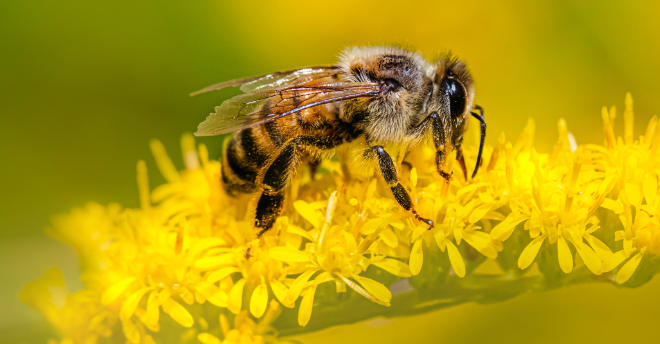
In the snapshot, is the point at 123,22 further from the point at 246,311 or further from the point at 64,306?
the point at 246,311

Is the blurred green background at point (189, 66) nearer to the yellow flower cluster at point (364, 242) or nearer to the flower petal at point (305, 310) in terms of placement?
the yellow flower cluster at point (364, 242)

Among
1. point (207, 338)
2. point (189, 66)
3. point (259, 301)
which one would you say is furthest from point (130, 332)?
point (189, 66)

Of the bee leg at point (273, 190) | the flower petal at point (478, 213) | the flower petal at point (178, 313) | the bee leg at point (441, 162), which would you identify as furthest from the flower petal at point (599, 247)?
the flower petal at point (178, 313)

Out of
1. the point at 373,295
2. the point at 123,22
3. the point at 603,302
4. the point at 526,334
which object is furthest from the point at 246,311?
the point at 123,22

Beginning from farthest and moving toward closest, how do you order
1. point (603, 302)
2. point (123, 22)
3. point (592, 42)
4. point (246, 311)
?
point (592, 42)
point (123, 22)
point (603, 302)
point (246, 311)

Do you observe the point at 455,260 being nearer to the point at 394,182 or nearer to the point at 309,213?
the point at 394,182
